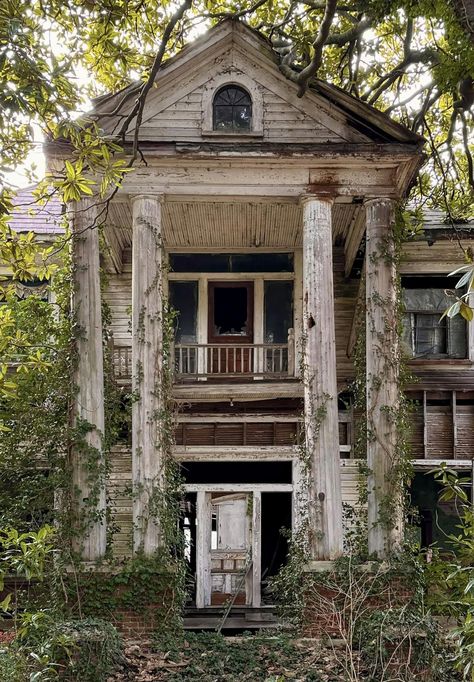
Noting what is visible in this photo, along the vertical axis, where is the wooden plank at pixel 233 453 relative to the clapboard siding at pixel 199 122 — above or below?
Answer: below

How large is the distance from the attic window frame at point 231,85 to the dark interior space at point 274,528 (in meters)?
7.45

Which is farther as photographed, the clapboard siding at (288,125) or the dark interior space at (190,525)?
the dark interior space at (190,525)

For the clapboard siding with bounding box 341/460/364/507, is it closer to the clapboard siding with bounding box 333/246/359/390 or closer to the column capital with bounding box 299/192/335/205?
the clapboard siding with bounding box 333/246/359/390

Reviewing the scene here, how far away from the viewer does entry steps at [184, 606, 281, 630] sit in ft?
50.9

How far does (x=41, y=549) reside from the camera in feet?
27.1

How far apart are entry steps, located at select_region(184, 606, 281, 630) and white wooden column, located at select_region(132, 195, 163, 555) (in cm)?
215

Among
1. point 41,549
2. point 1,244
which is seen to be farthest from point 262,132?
point 41,549

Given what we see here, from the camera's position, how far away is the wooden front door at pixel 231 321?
19016 mm

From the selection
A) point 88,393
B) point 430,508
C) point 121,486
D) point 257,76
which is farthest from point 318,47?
point 430,508

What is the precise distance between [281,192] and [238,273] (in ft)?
13.4

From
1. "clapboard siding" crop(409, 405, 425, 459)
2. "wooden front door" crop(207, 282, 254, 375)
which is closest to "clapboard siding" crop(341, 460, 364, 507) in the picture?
"clapboard siding" crop(409, 405, 425, 459)

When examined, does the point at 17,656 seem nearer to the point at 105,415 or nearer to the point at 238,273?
the point at 105,415

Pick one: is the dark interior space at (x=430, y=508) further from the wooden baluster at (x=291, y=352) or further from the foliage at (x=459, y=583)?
the wooden baluster at (x=291, y=352)

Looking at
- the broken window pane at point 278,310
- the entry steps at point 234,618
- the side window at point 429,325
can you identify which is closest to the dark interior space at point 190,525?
the entry steps at point 234,618
